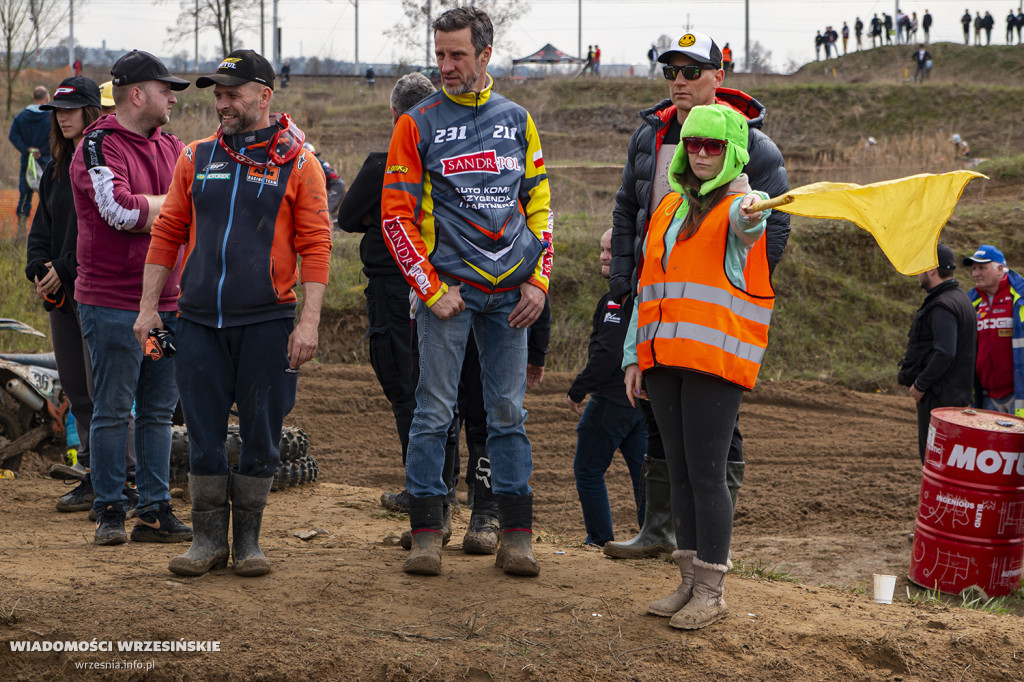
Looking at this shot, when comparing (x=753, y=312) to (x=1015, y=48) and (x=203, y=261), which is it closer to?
(x=203, y=261)

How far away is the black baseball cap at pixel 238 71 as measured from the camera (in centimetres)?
405

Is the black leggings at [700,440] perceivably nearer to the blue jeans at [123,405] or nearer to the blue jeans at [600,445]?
the blue jeans at [600,445]

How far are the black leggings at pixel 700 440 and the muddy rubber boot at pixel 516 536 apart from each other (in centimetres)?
81

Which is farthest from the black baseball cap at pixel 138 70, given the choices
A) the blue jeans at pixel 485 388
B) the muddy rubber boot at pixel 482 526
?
the muddy rubber boot at pixel 482 526

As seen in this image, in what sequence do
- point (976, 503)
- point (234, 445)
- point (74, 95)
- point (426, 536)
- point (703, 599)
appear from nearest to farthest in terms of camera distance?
1. point (703, 599)
2. point (426, 536)
3. point (74, 95)
4. point (976, 503)
5. point (234, 445)

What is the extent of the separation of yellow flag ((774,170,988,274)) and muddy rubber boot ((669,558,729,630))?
1.42 m

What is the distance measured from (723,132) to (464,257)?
50.2 inches

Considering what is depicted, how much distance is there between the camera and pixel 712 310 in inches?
141

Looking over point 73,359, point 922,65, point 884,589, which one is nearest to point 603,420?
point 884,589

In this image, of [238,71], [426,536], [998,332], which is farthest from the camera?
[998,332]

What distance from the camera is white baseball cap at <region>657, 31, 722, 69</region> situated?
4.27 metres

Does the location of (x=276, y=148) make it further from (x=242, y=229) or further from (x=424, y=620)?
(x=424, y=620)

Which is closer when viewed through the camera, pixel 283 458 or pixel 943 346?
pixel 283 458

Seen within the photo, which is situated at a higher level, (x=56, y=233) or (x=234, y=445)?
(x=56, y=233)
